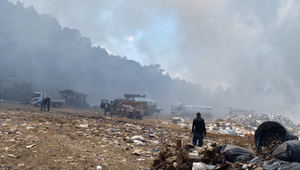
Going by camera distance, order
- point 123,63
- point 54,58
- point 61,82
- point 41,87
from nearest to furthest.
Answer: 1. point 41,87
2. point 61,82
3. point 54,58
4. point 123,63

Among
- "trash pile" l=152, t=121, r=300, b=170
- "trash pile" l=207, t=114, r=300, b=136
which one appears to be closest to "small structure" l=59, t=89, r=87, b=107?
"trash pile" l=207, t=114, r=300, b=136

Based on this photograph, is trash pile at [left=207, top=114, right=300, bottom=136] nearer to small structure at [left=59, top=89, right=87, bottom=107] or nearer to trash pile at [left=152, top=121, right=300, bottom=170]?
trash pile at [left=152, top=121, right=300, bottom=170]

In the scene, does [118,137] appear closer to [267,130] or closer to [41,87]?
[267,130]

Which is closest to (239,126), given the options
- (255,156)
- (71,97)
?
(255,156)

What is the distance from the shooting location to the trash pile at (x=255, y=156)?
3.65m

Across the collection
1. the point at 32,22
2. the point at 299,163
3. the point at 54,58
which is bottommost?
the point at 299,163

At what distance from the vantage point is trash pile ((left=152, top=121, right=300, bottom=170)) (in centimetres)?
365

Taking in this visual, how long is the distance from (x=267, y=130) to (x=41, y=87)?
147ft

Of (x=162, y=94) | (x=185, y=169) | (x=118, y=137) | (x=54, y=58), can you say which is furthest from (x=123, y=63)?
(x=185, y=169)

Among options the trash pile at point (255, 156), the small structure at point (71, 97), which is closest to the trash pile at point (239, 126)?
the trash pile at point (255, 156)

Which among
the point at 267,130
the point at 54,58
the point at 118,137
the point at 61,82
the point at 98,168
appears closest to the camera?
the point at 98,168

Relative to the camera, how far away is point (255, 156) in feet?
15.0

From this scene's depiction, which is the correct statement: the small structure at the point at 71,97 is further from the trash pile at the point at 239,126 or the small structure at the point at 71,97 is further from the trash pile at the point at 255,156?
the trash pile at the point at 255,156

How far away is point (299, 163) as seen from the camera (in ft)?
11.1
